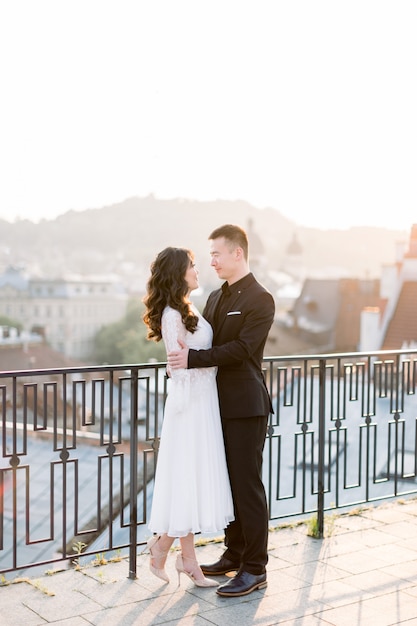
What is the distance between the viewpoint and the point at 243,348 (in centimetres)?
345

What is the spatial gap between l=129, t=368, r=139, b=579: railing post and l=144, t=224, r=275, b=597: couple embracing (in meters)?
0.21

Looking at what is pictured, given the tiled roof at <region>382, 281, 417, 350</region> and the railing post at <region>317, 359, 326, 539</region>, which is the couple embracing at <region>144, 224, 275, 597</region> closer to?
the railing post at <region>317, 359, 326, 539</region>

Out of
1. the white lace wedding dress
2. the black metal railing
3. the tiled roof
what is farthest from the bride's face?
the tiled roof

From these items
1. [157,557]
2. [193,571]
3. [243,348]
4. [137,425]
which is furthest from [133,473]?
[243,348]

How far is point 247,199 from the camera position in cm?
13675

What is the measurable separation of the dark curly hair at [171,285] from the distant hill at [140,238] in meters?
122

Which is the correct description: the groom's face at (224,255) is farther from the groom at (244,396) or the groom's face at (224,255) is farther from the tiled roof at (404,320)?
the tiled roof at (404,320)

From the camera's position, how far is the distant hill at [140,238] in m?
130

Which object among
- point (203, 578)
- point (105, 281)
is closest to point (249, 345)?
point (203, 578)

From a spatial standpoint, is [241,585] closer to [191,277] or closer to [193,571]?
[193,571]

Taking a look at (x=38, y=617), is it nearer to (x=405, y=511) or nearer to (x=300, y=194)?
(x=405, y=511)

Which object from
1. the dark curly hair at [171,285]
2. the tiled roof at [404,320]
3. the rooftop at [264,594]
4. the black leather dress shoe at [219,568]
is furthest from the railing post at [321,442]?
the tiled roof at [404,320]

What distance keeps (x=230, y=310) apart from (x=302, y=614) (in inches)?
55.6

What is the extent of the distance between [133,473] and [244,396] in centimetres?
84
